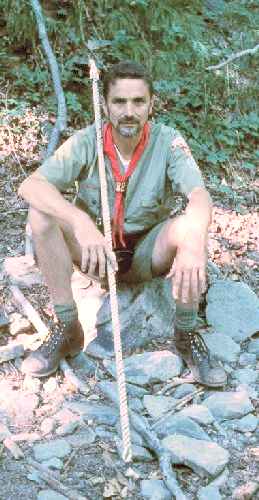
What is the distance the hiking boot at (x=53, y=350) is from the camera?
12.1ft

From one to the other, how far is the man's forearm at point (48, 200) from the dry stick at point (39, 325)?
89cm

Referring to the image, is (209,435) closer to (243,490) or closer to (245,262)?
(243,490)

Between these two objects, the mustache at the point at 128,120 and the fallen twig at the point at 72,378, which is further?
the mustache at the point at 128,120

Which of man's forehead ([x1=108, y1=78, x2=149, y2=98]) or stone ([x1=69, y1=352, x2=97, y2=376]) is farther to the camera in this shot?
stone ([x1=69, y1=352, x2=97, y2=376])

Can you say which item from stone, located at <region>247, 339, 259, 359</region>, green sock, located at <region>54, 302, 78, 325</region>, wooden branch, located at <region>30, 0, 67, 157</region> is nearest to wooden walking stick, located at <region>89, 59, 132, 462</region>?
green sock, located at <region>54, 302, 78, 325</region>

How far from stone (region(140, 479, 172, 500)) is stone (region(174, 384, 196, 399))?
78 cm

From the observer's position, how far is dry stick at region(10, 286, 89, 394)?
3.62 meters

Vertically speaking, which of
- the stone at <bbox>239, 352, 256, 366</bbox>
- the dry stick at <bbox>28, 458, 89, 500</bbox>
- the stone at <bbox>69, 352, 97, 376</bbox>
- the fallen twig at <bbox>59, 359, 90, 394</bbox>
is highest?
the dry stick at <bbox>28, 458, 89, 500</bbox>

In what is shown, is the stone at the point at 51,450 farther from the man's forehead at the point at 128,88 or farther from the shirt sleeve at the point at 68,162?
the man's forehead at the point at 128,88

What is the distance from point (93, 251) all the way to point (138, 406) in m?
0.91

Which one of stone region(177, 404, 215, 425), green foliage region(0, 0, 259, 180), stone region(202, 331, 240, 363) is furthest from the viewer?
green foliage region(0, 0, 259, 180)

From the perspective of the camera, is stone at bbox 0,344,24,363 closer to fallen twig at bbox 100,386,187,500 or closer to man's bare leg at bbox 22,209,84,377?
man's bare leg at bbox 22,209,84,377

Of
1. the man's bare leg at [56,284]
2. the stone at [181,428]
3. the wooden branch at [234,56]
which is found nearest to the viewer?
the stone at [181,428]

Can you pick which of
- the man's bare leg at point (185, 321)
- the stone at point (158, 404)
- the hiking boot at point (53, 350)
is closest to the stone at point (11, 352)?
the hiking boot at point (53, 350)
